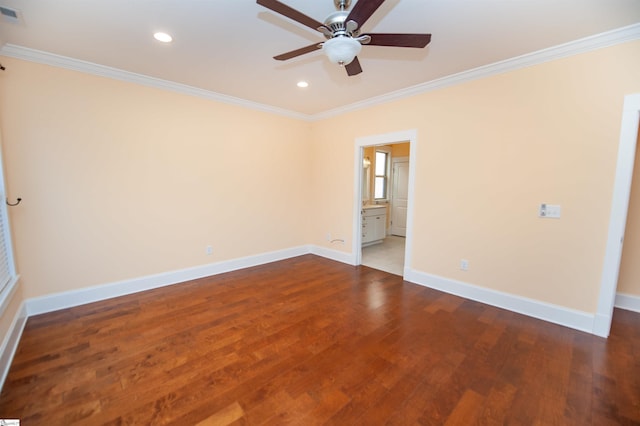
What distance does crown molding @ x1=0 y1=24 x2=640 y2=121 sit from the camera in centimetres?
227

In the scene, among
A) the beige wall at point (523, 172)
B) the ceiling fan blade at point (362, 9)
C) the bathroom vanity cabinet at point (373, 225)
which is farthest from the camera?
the bathroom vanity cabinet at point (373, 225)

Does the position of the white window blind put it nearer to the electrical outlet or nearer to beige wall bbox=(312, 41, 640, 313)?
beige wall bbox=(312, 41, 640, 313)

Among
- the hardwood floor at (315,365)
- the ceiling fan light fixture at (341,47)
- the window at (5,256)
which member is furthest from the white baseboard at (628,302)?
the window at (5,256)

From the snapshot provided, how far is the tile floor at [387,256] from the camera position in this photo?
14.5ft

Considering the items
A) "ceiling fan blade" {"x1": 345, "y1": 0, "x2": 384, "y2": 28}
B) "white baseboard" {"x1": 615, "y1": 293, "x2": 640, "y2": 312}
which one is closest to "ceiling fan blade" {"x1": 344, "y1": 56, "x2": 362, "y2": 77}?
"ceiling fan blade" {"x1": 345, "y1": 0, "x2": 384, "y2": 28}

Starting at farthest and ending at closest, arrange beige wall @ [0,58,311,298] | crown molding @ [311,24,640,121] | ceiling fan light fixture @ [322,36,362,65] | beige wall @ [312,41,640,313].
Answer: beige wall @ [0,58,311,298]
beige wall @ [312,41,640,313]
crown molding @ [311,24,640,121]
ceiling fan light fixture @ [322,36,362,65]

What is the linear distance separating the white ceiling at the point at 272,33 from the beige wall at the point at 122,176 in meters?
0.44

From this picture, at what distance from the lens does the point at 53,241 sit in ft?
9.29

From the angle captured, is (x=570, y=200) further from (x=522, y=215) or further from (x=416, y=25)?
(x=416, y=25)

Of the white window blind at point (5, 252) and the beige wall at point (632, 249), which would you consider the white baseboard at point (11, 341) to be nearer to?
the white window blind at point (5, 252)

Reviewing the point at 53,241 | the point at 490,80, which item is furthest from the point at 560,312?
the point at 53,241

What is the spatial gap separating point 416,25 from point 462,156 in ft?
5.50

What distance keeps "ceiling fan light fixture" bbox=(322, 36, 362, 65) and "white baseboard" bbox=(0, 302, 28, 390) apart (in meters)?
3.18

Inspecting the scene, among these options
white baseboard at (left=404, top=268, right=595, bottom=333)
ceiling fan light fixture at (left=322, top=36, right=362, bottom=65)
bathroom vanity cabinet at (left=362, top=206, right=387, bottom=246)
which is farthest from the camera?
bathroom vanity cabinet at (left=362, top=206, right=387, bottom=246)
